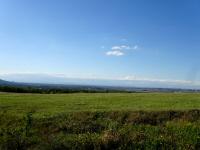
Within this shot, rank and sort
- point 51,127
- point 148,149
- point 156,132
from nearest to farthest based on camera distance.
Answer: point 148,149 < point 156,132 < point 51,127

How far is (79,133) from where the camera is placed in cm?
1898

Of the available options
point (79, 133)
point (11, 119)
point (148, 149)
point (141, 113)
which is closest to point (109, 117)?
point (141, 113)

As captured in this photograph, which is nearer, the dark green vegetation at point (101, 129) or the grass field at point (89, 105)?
the dark green vegetation at point (101, 129)

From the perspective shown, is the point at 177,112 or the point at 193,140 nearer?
the point at 193,140

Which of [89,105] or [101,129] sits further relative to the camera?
[89,105]

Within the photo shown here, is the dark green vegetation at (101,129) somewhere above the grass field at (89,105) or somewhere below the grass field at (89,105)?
below

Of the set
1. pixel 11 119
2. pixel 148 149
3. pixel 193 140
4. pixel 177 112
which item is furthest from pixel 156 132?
pixel 11 119

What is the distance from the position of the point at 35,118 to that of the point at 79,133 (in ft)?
10.4

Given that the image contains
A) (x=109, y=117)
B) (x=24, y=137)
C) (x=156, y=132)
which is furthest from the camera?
(x=109, y=117)

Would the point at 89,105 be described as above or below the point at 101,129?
above

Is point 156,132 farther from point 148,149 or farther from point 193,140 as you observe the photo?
point 148,149

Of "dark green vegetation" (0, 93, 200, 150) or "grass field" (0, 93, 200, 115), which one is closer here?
"dark green vegetation" (0, 93, 200, 150)

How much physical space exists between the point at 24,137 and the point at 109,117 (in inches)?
262

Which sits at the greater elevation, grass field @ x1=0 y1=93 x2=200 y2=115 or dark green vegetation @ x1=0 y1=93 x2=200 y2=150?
grass field @ x1=0 y1=93 x2=200 y2=115
